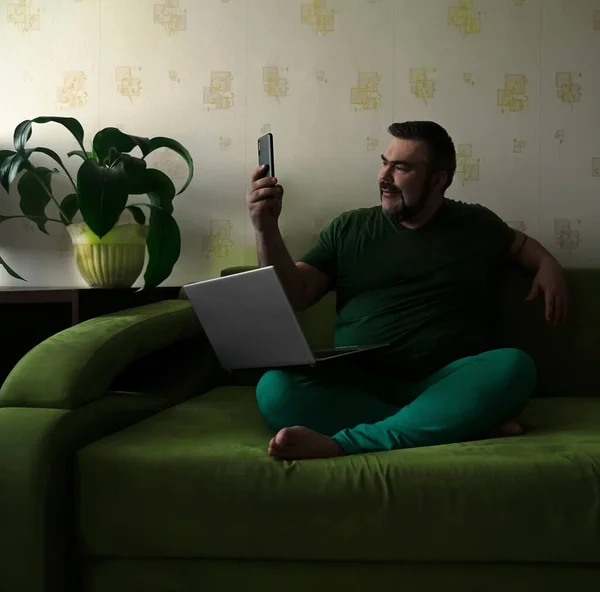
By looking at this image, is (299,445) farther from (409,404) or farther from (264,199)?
(264,199)

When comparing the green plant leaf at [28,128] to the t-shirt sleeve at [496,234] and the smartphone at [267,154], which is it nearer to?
the smartphone at [267,154]

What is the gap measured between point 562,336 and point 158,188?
3.73ft

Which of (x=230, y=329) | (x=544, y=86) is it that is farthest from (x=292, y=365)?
(x=544, y=86)

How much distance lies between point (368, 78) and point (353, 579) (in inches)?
58.4

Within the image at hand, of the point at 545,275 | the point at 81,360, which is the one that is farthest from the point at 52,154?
the point at 545,275

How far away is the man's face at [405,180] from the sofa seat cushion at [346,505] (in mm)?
679

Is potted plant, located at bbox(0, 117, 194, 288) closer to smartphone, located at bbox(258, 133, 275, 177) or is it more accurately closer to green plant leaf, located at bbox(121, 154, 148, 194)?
green plant leaf, located at bbox(121, 154, 148, 194)

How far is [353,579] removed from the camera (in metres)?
1.05

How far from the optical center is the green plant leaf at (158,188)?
1.86 m

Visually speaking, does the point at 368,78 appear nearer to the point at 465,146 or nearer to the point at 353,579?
the point at 465,146

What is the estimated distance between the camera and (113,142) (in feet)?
5.93

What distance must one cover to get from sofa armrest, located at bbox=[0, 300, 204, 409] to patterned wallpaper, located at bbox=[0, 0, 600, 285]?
Answer: 2.30 ft

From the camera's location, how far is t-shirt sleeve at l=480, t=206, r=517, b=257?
5.41 feet

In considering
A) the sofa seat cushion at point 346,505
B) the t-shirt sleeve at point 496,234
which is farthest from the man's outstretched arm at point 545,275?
the sofa seat cushion at point 346,505
